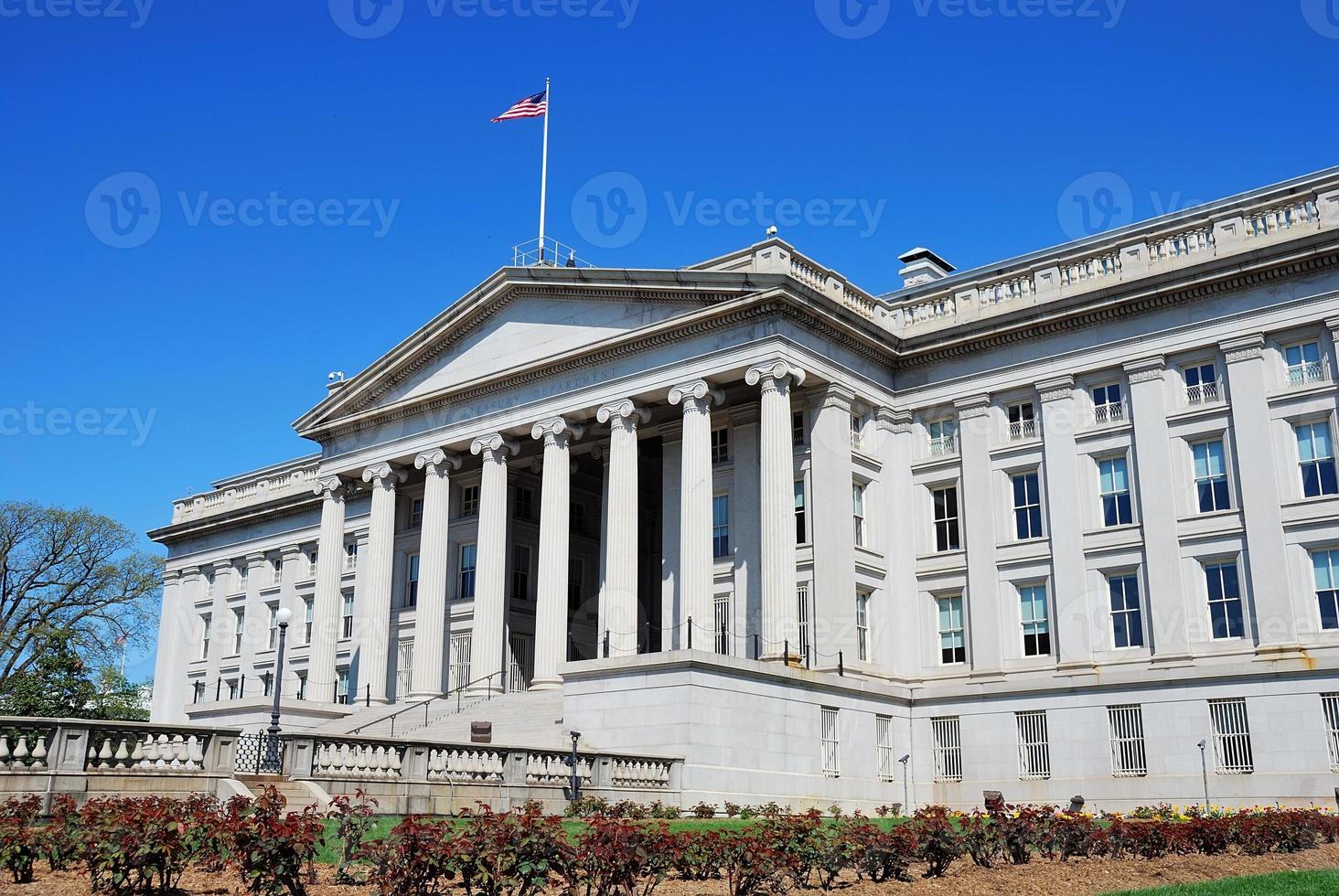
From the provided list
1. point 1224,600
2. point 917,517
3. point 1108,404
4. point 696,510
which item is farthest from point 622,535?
point 1224,600

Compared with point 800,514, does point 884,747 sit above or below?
below

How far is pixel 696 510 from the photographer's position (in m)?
37.8

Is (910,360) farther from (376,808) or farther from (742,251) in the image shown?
(376,808)

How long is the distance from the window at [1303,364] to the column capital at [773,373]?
1393cm

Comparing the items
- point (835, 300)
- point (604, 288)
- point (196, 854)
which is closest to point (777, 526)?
point (835, 300)

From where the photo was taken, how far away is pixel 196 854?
51.6ft

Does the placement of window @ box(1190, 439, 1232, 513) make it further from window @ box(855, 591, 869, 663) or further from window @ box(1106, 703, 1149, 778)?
window @ box(855, 591, 869, 663)

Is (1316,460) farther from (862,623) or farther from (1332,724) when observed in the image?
(862,623)

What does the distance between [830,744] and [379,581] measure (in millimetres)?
20536

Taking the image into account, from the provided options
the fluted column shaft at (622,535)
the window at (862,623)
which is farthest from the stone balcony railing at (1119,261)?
the fluted column shaft at (622,535)

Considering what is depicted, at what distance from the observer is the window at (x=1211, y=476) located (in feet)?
116

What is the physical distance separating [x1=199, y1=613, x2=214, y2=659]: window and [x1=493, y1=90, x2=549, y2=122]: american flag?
3303cm

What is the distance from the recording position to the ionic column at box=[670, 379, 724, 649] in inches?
1458

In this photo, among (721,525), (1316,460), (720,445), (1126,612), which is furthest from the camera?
(720,445)
